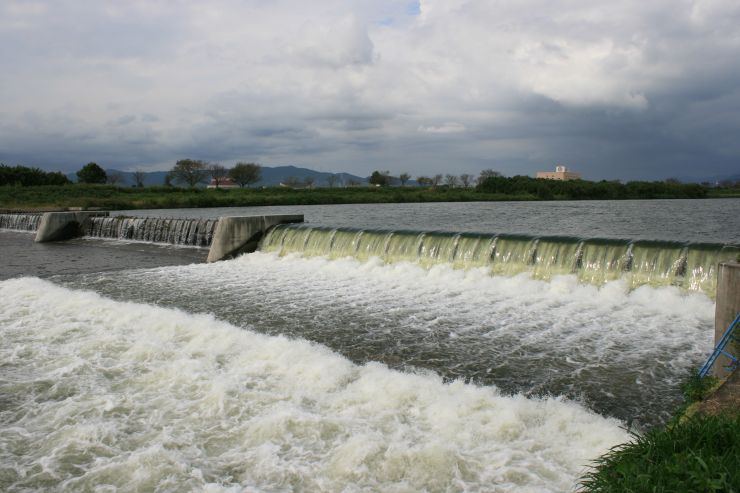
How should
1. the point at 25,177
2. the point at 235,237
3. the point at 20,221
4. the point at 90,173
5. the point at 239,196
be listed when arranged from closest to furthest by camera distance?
1. the point at 235,237
2. the point at 20,221
3. the point at 239,196
4. the point at 25,177
5. the point at 90,173

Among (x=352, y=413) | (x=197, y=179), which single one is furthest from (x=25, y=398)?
(x=197, y=179)

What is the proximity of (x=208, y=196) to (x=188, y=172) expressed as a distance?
1674 inches

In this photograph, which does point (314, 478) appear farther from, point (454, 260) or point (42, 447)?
point (454, 260)

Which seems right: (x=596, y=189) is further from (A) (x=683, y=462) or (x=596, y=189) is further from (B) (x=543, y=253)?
(A) (x=683, y=462)

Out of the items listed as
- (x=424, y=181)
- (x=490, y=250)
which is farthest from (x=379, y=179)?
(x=490, y=250)

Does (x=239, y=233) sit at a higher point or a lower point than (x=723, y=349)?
higher

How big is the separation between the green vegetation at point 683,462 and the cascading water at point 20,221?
118 feet

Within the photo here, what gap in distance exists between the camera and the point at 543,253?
14500mm

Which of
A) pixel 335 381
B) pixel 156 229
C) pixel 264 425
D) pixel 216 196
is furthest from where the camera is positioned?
pixel 216 196

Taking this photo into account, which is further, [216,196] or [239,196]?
[239,196]

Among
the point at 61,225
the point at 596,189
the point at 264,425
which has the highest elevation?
the point at 596,189

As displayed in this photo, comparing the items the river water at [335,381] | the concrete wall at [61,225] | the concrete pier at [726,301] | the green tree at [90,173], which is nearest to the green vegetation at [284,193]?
the green tree at [90,173]

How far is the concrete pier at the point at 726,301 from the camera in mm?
5961

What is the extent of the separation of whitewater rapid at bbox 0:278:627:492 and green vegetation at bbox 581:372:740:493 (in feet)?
3.54
